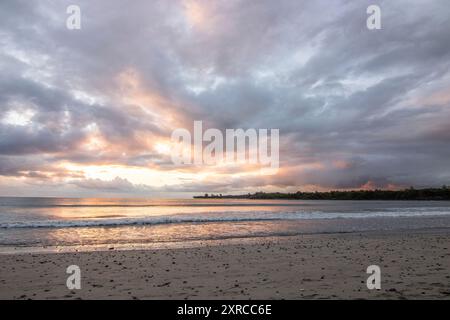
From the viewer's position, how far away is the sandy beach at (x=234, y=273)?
317 inches

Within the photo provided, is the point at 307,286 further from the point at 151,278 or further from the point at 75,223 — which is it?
the point at 75,223

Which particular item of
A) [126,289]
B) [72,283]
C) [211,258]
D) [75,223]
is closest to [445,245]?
[211,258]

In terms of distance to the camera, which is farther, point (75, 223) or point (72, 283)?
point (75, 223)

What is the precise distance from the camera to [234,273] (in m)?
10.3

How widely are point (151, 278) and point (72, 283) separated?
2.24 meters

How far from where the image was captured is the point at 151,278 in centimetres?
973

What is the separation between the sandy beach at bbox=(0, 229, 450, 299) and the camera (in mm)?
8062
